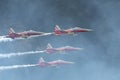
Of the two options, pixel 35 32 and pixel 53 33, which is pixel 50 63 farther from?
pixel 35 32

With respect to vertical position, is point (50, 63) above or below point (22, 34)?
below

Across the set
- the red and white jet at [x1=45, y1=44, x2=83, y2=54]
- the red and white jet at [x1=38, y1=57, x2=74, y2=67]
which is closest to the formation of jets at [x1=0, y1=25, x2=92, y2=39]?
the red and white jet at [x1=45, y1=44, x2=83, y2=54]

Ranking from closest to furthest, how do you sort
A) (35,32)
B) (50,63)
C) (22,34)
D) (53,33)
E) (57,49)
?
(35,32) → (22,34) → (53,33) → (57,49) → (50,63)

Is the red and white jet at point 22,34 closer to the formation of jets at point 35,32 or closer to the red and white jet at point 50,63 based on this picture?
the formation of jets at point 35,32

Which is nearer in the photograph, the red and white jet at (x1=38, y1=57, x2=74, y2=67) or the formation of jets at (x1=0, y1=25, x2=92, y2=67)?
the formation of jets at (x1=0, y1=25, x2=92, y2=67)

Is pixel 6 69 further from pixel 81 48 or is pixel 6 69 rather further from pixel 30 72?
pixel 81 48

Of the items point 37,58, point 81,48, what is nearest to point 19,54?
point 37,58

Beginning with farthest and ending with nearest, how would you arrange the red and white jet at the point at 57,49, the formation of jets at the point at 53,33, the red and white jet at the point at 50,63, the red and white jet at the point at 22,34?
the red and white jet at the point at 50,63
the red and white jet at the point at 57,49
the red and white jet at the point at 22,34
the formation of jets at the point at 53,33

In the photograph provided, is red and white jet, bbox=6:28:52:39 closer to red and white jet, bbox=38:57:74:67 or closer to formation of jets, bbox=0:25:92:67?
formation of jets, bbox=0:25:92:67

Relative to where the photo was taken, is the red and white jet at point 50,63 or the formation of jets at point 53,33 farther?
the red and white jet at point 50,63

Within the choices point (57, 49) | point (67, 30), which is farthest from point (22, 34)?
point (67, 30)

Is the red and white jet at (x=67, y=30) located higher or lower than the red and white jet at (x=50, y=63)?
higher

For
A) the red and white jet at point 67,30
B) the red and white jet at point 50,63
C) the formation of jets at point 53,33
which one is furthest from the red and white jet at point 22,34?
the red and white jet at point 50,63

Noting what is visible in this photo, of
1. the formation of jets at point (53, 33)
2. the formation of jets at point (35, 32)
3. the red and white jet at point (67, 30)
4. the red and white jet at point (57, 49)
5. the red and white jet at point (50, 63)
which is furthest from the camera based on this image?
the red and white jet at point (50, 63)
